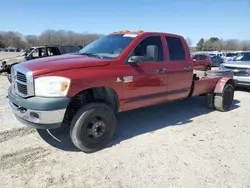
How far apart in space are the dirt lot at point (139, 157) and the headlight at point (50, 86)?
1.06m

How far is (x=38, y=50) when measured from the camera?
13391mm

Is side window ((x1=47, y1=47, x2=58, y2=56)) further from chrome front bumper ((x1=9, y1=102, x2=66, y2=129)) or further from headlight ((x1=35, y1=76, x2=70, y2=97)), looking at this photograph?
headlight ((x1=35, y1=76, x2=70, y2=97))

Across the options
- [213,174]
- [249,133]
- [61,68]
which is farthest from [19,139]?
[249,133]

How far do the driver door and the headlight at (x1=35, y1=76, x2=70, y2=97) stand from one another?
115cm

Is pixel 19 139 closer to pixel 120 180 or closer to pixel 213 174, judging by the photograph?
pixel 120 180

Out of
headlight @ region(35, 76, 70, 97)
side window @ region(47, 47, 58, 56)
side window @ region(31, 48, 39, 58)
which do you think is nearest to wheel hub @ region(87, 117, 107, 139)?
headlight @ region(35, 76, 70, 97)

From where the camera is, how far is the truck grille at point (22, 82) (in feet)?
10.7

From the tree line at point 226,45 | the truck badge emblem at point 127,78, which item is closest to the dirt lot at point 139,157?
Result: the truck badge emblem at point 127,78

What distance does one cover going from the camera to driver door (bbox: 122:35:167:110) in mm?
4043

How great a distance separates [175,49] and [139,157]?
2693mm

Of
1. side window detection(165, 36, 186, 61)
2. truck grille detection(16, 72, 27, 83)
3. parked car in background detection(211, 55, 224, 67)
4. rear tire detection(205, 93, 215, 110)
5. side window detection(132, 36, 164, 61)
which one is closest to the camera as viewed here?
truck grille detection(16, 72, 27, 83)

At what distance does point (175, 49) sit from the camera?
507 centimetres

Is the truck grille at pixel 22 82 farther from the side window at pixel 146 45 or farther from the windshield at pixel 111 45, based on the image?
the side window at pixel 146 45

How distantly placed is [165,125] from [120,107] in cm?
Result: 148
